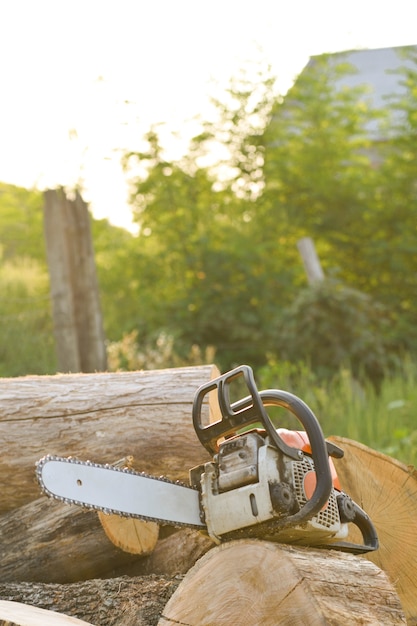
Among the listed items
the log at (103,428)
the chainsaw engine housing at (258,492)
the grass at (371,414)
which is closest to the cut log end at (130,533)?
the log at (103,428)

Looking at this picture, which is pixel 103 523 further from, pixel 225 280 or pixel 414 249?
pixel 414 249

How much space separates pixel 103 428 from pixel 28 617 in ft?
3.32

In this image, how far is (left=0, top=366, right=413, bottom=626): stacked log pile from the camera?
194 cm

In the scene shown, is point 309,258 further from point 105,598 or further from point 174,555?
point 105,598

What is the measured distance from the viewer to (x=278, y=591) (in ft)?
6.24

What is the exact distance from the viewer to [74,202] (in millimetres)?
5906

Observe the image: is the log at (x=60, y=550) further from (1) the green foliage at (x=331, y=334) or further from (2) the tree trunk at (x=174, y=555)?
(1) the green foliage at (x=331, y=334)

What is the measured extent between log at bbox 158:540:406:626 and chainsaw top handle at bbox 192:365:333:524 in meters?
0.12

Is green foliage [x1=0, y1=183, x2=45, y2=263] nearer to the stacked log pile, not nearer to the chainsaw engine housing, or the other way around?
the stacked log pile

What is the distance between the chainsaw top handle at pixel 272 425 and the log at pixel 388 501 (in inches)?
33.7

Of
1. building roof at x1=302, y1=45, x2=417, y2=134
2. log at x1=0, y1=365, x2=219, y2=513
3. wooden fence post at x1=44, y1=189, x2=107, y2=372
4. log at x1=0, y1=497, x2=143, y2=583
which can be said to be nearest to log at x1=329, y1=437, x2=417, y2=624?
log at x1=0, y1=365, x2=219, y2=513

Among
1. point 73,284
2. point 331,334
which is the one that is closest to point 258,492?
point 73,284

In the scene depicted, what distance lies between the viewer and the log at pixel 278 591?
73.7 inches

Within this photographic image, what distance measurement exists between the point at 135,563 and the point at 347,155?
7900mm
